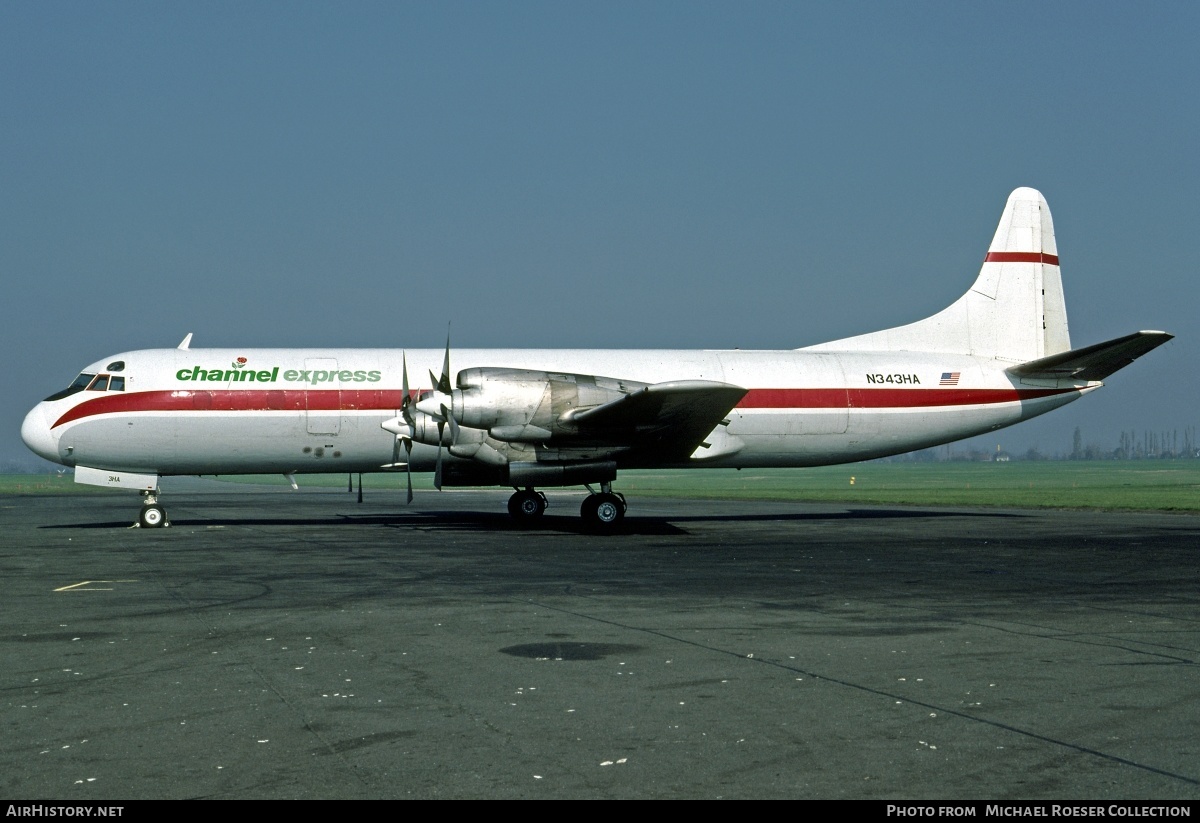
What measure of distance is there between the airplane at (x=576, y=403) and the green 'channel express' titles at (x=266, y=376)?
4cm

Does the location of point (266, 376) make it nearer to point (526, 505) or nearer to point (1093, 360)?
point (526, 505)

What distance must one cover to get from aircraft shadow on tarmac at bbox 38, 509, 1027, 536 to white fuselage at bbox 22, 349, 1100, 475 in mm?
2009

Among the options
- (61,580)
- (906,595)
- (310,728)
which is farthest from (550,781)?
(61,580)

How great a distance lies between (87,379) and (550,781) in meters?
26.0

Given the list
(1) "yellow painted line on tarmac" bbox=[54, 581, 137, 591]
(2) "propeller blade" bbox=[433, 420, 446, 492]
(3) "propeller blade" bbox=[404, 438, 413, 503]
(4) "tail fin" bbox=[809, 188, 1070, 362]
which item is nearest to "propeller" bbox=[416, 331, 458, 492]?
(2) "propeller blade" bbox=[433, 420, 446, 492]

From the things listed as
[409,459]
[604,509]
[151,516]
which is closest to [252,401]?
[151,516]

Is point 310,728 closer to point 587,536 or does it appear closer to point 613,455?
point 587,536

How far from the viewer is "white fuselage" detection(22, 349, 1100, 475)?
27.9 meters

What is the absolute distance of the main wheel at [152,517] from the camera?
2814 centimetres

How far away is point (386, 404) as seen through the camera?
28453 mm

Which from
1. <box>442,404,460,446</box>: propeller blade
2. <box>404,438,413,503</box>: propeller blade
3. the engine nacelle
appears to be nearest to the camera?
the engine nacelle

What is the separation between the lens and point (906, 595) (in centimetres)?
1436

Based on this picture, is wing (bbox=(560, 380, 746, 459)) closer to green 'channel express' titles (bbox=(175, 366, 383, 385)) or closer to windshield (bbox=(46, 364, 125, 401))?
green 'channel express' titles (bbox=(175, 366, 383, 385))

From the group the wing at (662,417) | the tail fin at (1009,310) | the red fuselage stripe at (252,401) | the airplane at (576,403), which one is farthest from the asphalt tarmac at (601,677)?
the tail fin at (1009,310)
